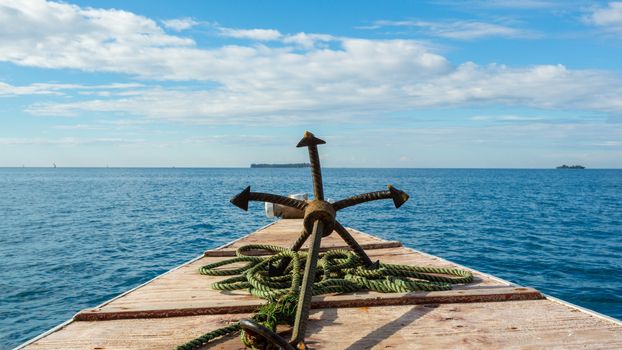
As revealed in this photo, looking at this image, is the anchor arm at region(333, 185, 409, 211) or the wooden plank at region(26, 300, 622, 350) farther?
the anchor arm at region(333, 185, 409, 211)

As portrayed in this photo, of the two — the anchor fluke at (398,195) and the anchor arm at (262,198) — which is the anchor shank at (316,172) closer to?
the anchor arm at (262,198)

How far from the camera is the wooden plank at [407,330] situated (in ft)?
9.50

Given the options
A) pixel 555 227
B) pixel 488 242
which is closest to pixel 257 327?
pixel 488 242

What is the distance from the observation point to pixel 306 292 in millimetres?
2809

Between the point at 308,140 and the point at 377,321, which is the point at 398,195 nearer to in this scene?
the point at 308,140

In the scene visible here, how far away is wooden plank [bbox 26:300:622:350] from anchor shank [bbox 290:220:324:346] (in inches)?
12.6

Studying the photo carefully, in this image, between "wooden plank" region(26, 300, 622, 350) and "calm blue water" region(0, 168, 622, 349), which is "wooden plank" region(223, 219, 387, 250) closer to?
"wooden plank" region(26, 300, 622, 350)

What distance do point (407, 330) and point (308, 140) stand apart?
4.85ft

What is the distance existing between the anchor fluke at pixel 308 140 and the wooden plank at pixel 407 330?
1228 millimetres

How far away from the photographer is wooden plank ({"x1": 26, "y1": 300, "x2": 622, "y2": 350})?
2895mm

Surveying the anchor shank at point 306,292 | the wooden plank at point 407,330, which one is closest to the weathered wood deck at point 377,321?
the wooden plank at point 407,330

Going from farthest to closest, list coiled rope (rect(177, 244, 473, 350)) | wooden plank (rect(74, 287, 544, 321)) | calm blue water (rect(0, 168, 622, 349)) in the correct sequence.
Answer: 1. calm blue water (rect(0, 168, 622, 349))
2. coiled rope (rect(177, 244, 473, 350))
3. wooden plank (rect(74, 287, 544, 321))

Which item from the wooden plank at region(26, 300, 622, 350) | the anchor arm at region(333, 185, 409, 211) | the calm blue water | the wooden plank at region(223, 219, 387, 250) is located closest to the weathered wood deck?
the wooden plank at region(26, 300, 622, 350)

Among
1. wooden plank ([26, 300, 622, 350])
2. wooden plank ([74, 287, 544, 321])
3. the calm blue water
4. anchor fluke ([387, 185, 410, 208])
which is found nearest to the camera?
wooden plank ([26, 300, 622, 350])
